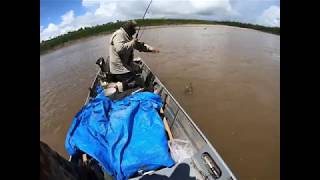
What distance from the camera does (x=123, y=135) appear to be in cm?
462

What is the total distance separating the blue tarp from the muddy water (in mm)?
1966

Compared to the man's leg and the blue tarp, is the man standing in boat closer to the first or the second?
the man's leg

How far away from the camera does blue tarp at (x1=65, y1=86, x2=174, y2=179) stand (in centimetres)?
409

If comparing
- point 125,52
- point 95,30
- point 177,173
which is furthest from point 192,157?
point 95,30

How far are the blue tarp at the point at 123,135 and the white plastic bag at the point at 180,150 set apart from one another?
5.9 inches

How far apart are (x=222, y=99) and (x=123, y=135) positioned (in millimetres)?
5675

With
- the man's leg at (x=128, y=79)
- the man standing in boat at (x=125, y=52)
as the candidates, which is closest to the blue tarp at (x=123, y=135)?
the man's leg at (x=128, y=79)

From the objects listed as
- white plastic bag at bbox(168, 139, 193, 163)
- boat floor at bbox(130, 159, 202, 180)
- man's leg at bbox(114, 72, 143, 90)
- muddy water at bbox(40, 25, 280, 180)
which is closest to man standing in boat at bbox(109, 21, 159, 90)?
man's leg at bbox(114, 72, 143, 90)

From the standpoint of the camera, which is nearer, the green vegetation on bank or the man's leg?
the man's leg

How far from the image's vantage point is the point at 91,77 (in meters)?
14.6

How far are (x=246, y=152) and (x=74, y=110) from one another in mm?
6251
